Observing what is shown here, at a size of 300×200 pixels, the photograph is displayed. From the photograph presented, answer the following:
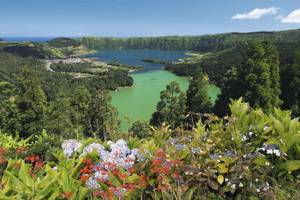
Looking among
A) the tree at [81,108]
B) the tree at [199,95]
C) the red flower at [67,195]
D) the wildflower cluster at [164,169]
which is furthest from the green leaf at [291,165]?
the tree at [81,108]

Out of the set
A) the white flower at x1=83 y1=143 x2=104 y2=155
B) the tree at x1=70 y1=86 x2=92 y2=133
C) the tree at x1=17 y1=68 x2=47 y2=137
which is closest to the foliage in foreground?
the white flower at x1=83 y1=143 x2=104 y2=155

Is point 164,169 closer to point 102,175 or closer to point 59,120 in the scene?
point 102,175

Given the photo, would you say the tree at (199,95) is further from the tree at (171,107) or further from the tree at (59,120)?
the tree at (59,120)

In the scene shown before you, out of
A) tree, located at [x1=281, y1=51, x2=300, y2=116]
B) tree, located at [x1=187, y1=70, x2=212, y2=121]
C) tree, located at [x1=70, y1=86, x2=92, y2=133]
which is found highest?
tree, located at [x1=281, y1=51, x2=300, y2=116]

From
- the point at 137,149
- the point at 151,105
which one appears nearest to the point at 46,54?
the point at 151,105

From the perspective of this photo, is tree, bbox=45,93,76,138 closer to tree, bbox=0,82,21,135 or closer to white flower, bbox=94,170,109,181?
tree, bbox=0,82,21,135

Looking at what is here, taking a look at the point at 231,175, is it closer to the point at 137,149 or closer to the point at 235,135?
the point at 235,135
